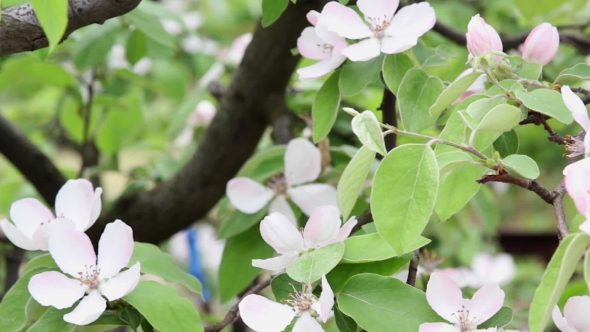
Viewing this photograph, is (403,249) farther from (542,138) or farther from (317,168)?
(542,138)

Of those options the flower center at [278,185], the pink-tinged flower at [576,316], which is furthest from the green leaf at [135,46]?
the pink-tinged flower at [576,316]

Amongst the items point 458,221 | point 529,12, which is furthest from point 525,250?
point 529,12

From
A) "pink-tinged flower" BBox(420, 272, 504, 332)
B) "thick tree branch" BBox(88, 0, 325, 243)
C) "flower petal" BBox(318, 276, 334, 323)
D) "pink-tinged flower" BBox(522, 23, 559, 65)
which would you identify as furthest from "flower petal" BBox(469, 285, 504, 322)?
"thick tree branch" BBox(88, 0, 325, 243)


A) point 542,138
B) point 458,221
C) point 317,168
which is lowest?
point 542,138

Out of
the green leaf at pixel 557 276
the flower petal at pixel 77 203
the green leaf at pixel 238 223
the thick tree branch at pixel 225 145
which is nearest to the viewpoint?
the green leaf at pixel 557 276

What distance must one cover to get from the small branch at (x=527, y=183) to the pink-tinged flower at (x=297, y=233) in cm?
11

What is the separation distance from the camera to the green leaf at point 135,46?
89cm

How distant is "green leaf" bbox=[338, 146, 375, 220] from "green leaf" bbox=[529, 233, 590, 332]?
134 millimetres

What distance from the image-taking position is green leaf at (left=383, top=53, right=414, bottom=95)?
1.81 ft

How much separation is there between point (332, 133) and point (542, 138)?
113cm

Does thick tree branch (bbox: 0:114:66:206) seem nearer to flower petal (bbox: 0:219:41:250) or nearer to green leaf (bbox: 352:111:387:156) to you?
flower petal (bbox: 0:219:41:250)

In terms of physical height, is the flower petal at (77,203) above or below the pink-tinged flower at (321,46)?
below

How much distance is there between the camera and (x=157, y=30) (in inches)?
31.0

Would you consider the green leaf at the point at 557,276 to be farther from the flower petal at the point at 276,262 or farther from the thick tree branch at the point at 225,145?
the thick tree branch at the point at 225,145
